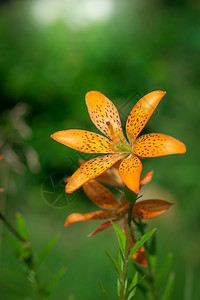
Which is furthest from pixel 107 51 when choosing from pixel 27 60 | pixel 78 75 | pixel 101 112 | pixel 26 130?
pixel 101 112

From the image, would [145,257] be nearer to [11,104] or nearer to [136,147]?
[136,147]

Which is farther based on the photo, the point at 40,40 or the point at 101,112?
the point at 40,40

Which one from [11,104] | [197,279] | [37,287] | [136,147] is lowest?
[197,279]

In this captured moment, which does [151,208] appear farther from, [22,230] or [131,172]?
[22,230]

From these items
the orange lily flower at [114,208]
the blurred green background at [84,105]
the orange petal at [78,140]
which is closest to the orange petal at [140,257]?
the orange lily flower at [114,208]

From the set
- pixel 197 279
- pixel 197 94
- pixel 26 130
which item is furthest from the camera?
pixel 197 94

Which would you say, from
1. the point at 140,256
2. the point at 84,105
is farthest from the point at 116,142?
the point at 84,105
